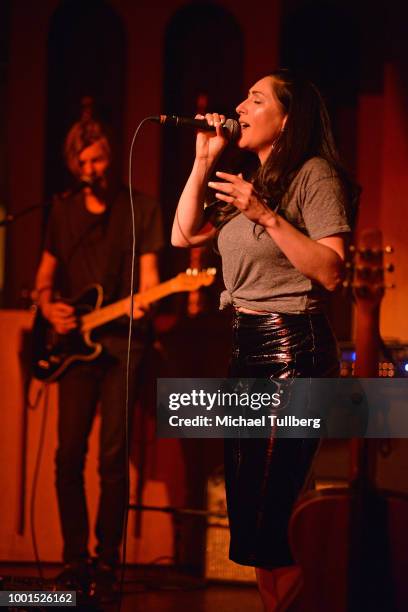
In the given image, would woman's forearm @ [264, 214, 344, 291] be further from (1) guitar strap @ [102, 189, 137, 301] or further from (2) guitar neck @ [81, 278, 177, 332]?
(1) guitar strap @ [102, 189, 137, 301]

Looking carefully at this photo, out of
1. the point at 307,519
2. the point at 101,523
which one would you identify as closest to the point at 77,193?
the point at 101,523

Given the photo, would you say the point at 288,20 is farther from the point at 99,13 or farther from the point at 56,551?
the point at 56,551

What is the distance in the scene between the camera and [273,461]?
75.2 inches

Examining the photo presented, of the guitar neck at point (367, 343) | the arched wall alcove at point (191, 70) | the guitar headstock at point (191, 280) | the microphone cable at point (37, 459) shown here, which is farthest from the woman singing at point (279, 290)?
the arched wall alcove at point (191, 70)

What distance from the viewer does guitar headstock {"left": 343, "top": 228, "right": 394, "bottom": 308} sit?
254cm

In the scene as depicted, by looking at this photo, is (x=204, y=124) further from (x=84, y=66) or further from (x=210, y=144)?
(x=84, y=66)

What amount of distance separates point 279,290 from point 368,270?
736mm

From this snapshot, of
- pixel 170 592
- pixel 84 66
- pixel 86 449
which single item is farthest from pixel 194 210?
pixel 84 66

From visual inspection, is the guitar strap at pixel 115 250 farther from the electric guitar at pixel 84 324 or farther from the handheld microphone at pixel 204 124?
the handheld microphone at pixel 204 124

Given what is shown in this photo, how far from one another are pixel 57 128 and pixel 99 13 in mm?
706

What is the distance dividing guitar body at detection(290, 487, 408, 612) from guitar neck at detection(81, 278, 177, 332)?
1.36m

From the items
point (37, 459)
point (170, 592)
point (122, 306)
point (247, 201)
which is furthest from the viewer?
point (37, 459)

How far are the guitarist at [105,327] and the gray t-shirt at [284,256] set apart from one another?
1243 millimetres

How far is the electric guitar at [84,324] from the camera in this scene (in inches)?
124
